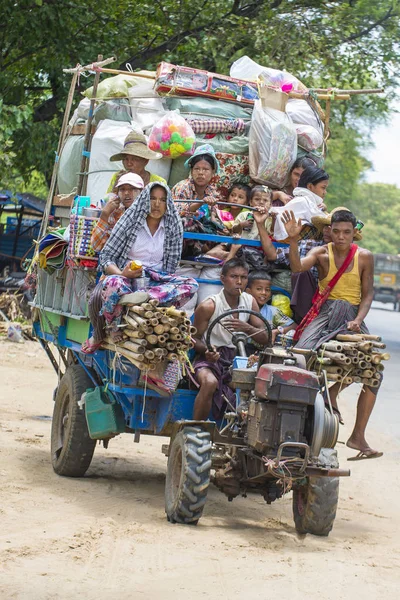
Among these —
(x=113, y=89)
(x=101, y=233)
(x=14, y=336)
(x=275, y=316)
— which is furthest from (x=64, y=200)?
(x=14, y=336)

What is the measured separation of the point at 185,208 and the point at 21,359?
33.2 feet

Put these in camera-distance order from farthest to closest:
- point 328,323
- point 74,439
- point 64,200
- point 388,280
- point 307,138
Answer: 1. point 388,280
2. point 64,200
3. point 307,138
4. point 74,439
5. point 328,323

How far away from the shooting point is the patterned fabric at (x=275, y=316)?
810 centimetres

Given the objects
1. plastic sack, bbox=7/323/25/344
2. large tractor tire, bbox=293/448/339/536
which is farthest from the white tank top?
plastic sack, bbox=7/323/25/344

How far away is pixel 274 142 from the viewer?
9078 mm

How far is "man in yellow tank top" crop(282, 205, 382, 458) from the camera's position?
25.1 ft

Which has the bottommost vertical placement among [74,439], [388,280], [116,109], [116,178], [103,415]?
[74,439]

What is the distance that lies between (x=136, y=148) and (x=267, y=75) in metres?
2.14

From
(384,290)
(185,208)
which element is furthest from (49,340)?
(384,290)

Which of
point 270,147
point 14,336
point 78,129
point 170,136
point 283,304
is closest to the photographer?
point 283,304

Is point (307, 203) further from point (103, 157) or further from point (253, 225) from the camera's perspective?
point (103, 157)

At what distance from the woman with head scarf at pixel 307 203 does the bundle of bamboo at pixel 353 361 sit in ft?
4.14

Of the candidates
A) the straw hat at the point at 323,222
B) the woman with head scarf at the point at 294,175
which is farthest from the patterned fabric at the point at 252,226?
the woman with head scarf at the point at 294,175

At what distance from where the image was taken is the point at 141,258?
783 cm
